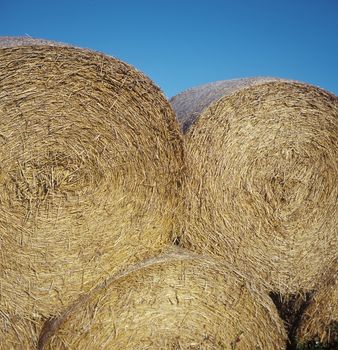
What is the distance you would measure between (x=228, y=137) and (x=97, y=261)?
3.64 feet

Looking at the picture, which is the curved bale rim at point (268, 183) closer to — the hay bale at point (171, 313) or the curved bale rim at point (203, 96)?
the curved bale rim at point (203, 96)

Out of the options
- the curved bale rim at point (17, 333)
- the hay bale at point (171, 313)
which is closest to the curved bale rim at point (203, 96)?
the hay bale at point (171, 313)

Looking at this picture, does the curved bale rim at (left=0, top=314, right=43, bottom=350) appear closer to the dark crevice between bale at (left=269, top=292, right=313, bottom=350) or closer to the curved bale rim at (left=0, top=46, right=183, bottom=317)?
the curved bale rim at (left=0, top=46, right=183, bottom=317)

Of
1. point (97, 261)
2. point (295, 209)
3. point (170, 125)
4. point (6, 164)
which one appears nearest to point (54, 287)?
point (97, 261)

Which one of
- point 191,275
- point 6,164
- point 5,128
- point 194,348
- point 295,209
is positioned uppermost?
point 5,128

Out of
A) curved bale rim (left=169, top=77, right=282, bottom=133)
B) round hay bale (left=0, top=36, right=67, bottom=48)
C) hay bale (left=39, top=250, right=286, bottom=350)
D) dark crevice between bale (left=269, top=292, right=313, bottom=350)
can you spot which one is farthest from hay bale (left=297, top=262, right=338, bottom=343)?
round hay bale (left=0, top=36, right=67, bottom=48)

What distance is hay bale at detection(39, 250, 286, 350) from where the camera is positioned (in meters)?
2.86

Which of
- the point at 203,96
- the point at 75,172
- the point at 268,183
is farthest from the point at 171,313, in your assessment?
the point at 203,96

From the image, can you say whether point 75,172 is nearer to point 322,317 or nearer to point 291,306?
point 291,306

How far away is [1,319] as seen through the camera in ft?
9.32

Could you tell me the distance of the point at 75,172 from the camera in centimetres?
304

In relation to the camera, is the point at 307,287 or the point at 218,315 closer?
the point at 218,315

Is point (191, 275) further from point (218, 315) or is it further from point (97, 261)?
point (97, 261)

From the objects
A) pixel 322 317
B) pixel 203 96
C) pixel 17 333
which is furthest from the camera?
pixel 203 96
